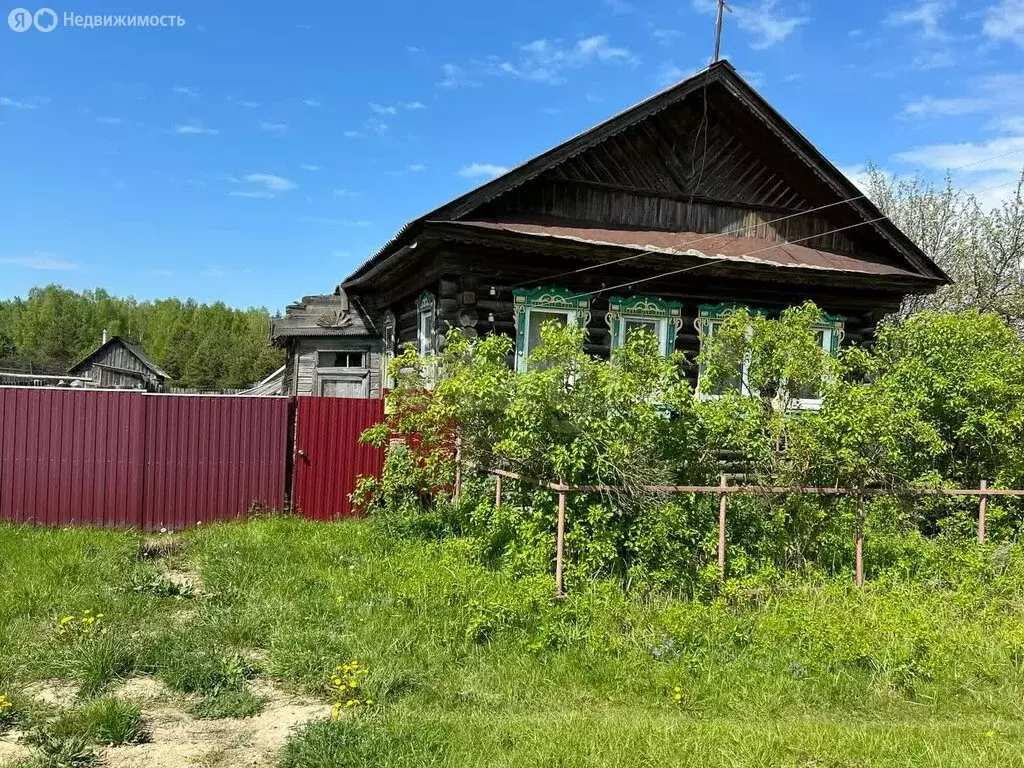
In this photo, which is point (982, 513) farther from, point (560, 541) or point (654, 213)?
point (654, 213)

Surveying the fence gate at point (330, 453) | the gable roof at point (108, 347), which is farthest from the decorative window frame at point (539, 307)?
the gable roof at point (108, 347)

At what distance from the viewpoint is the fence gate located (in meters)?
10.5

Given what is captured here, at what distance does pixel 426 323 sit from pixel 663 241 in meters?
3.99

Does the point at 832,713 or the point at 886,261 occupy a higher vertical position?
the point at 886,261

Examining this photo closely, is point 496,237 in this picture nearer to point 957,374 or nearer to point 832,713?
point 957,374

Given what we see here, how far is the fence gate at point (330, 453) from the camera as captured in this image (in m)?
10.5

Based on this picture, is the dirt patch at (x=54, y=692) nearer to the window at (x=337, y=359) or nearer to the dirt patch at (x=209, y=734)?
the dirt patch at (x=209, y=734)

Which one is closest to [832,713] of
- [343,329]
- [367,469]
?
[367,469]

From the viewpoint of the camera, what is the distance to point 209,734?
4453 mm

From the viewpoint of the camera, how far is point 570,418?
21.3 feet

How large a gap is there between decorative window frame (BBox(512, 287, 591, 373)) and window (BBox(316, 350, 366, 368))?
937 centimetres

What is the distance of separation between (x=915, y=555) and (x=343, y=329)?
563 inches

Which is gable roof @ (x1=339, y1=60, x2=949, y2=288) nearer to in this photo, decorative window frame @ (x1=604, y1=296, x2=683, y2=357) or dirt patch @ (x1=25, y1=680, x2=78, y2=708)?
decorative window frame @ (x1=604, y1=296, x2=683, y2=357)

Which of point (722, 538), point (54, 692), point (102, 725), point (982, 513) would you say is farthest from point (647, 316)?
A: point (102, 725)
